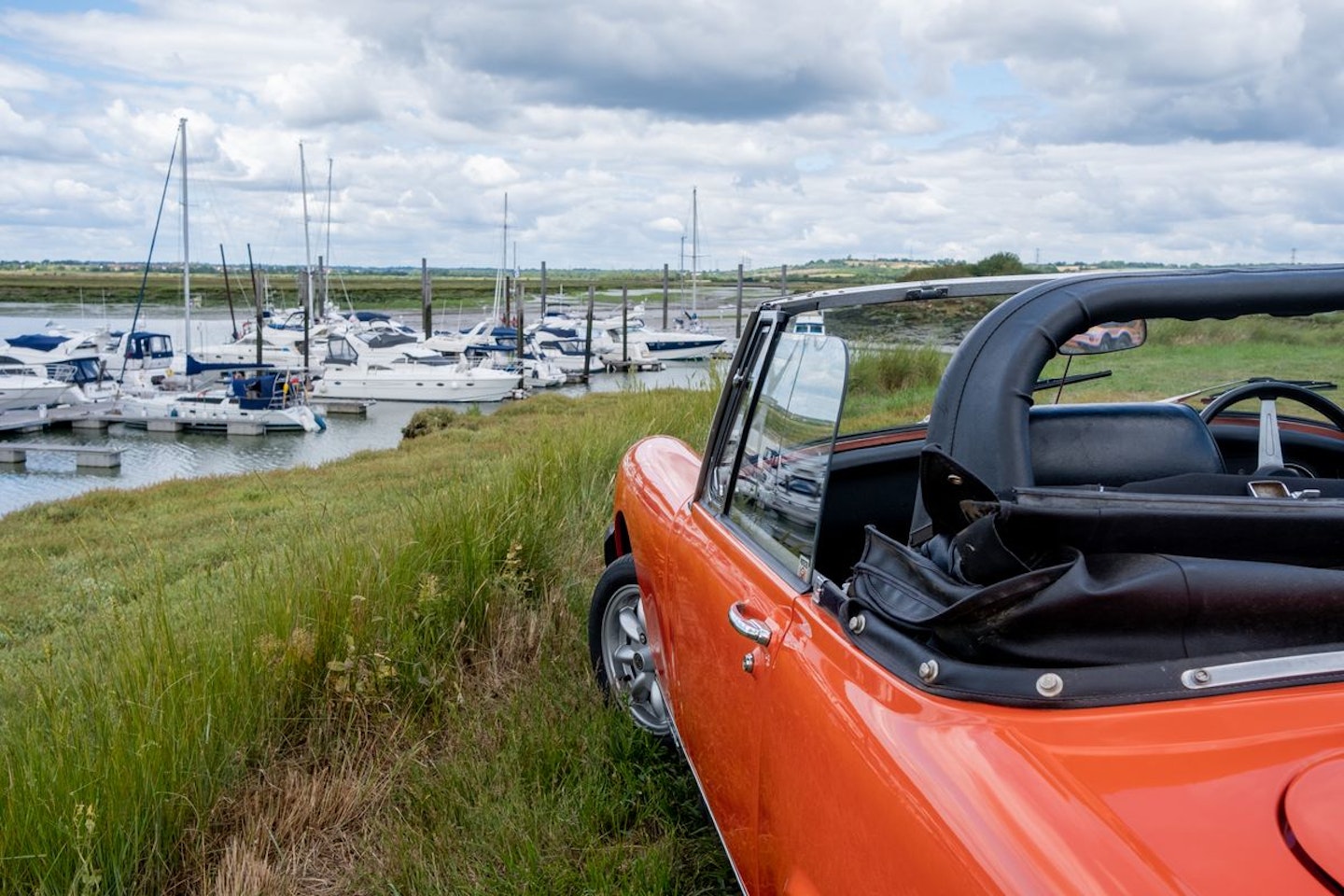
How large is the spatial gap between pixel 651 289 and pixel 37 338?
107128 mm

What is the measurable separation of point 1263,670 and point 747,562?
1.33m

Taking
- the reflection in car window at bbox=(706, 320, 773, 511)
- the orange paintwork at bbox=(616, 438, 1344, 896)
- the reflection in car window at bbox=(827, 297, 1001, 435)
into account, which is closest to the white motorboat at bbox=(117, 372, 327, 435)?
the reflection in car window at bbox=(706, 320, 773, 511)

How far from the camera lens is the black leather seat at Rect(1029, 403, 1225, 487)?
2293 mm

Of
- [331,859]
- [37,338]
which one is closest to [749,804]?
[331,859]

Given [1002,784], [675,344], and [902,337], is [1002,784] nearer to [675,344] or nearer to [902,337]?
[902,337]

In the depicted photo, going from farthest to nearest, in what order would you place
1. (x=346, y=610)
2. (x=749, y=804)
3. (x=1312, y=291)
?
(x=346, y=610), (x=749, y=804), (x=1312, y=291)

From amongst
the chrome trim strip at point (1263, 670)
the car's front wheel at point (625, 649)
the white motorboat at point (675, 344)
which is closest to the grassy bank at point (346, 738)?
the car's front wheel at point (625, 649)

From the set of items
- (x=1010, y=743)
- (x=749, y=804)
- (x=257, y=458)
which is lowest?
(x=257, y=458)

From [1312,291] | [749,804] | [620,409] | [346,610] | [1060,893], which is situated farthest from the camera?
[620,409]

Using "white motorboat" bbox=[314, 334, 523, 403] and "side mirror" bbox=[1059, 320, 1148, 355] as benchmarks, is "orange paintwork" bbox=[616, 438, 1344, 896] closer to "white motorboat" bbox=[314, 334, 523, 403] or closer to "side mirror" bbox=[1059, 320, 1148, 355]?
"side mirror" bbox=[1059, 320, 1148, 355]

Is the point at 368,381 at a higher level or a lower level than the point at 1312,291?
lower

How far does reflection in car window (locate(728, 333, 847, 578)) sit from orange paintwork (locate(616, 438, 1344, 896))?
187 mm

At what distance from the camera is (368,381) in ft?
163

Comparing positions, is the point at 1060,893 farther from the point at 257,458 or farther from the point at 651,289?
the point at 651,289
